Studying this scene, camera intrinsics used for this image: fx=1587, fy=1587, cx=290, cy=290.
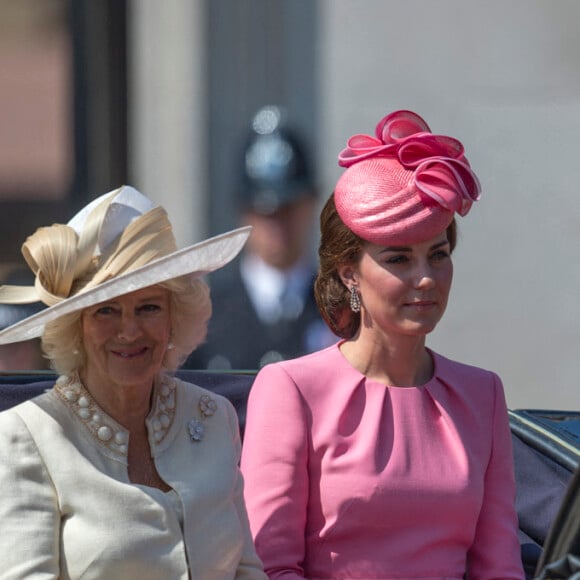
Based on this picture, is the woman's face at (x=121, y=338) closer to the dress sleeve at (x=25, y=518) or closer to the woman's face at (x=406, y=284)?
the dress sleeve at (x=25, y=518)

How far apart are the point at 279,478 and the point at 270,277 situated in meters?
2.05

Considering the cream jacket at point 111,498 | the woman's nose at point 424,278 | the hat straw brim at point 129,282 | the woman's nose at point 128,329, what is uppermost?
the hat straw brim at point 129,282

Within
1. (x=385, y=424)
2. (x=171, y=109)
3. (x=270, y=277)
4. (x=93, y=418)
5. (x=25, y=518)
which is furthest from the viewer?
→ (x=171, y=109)

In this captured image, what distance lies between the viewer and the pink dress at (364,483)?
126 inches

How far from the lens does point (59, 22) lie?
6160 mm

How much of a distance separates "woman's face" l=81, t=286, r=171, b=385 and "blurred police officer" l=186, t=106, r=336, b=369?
220 cm

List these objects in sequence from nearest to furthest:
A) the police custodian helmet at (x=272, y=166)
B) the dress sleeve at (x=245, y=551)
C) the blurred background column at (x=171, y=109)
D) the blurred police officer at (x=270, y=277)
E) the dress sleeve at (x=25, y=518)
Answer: the dress sleeve at (x=25, y=518) < the dress sleeve at (x=245, y=551) < the blurred police officer at (x=270, y=277) < the police custodian helmet at (x=272, y=166) < the blurred background column at (x=171, y=109)

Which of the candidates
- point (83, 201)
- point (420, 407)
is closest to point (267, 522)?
point (420, 407)

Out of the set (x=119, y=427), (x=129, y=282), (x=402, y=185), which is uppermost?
(x=402, y=185)

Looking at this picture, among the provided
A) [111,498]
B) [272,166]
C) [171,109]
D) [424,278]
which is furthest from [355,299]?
[171,109]

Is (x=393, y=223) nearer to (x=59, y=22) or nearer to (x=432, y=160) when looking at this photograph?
(x=432, y=160)

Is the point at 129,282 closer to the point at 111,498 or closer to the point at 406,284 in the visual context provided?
the point at 111,498

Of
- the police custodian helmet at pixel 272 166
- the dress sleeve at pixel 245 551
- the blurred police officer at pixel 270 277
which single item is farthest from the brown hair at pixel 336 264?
the police custodian helmet at pixel 272 166

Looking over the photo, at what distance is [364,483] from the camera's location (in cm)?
319
